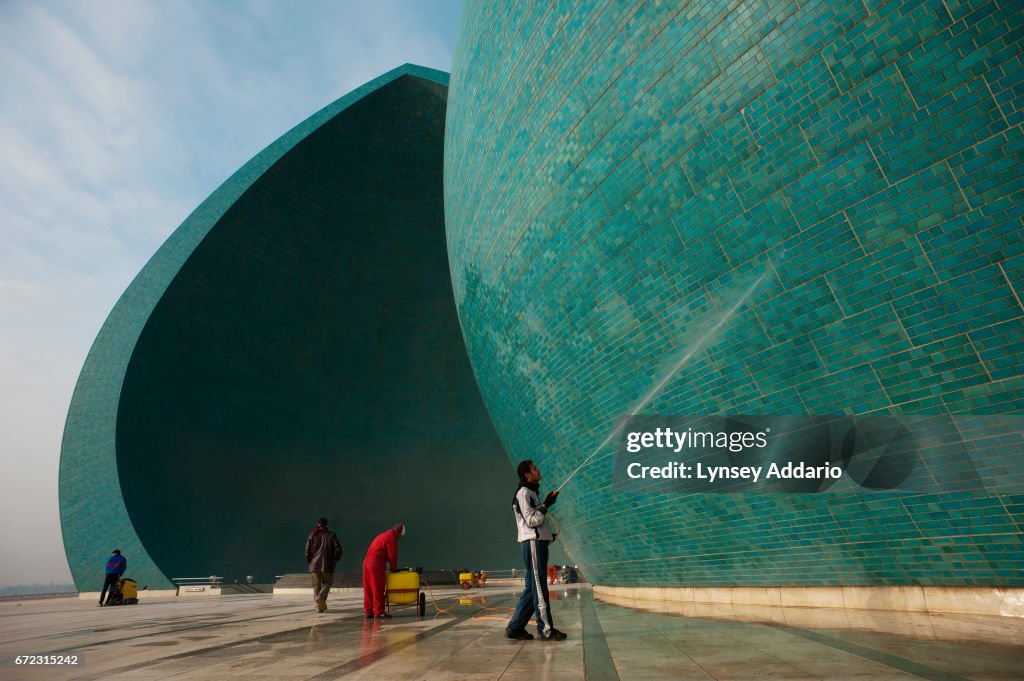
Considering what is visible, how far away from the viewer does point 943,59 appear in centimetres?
463

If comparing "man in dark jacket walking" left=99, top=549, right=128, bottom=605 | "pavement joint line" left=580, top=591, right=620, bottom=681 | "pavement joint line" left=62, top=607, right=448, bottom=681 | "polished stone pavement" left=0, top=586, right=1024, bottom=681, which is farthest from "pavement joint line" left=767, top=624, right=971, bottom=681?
"man in dark jacket walking" left=99, top=549, right=128, bottom=605

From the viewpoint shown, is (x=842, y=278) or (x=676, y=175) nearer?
(x=842, y=278)

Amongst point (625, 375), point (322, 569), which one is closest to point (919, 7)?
point (625, 375)

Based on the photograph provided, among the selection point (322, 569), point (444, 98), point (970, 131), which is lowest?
point (322, 569)

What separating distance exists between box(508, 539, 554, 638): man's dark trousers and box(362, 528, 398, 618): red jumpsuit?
9.93ft

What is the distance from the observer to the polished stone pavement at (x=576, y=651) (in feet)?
11.1

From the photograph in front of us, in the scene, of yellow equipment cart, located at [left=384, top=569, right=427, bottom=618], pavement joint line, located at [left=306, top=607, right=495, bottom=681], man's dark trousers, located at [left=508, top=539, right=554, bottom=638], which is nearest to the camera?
pavement joint line, located at [left=306, top=607, right=495, bottom=681]

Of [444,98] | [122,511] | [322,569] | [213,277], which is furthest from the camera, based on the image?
[444,98]

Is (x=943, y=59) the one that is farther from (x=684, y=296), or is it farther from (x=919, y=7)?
(x=684, y=296)

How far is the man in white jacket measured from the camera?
493 cm

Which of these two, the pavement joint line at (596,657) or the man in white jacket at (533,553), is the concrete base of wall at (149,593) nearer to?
the pavement joint line at (596,657)

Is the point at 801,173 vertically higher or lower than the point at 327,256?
lower

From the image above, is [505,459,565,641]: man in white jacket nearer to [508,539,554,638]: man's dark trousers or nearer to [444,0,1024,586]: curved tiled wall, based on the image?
[508,539,554,638]: man's dark trousers

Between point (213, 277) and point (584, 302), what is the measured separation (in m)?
18.9
